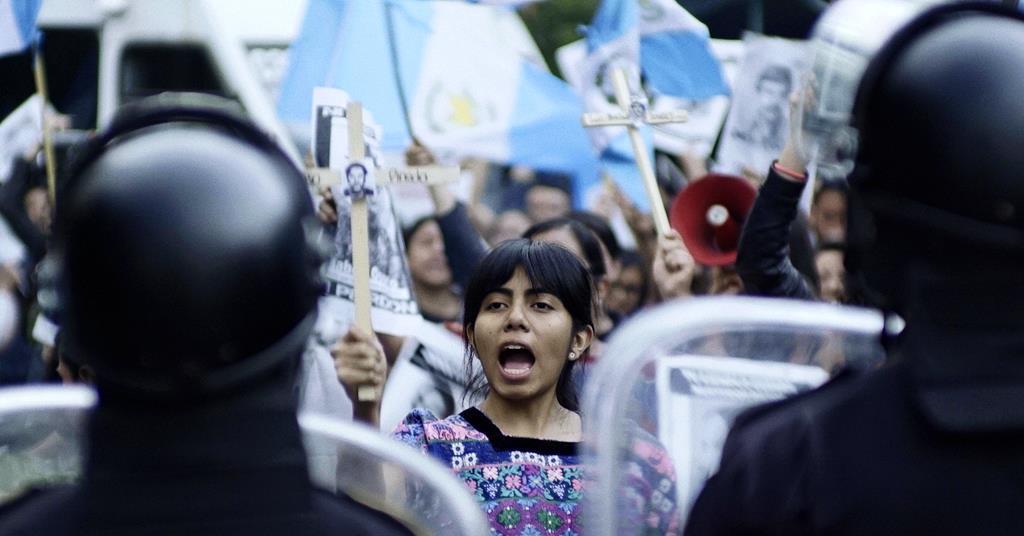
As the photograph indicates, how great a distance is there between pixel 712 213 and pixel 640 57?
1254 mm

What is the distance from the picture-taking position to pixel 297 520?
1697 mm

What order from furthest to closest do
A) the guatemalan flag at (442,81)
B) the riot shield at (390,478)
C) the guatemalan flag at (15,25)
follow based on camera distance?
1. the guatemalan flag at (15,25)
2. the guatemalan flag at (442,81)
3. the riot shield at (390,478)

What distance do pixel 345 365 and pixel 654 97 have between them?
123 inches

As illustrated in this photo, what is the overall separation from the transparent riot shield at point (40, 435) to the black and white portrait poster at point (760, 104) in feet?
15.0

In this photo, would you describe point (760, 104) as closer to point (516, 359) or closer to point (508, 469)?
point (516, 359)

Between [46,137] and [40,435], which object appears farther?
[46,137]

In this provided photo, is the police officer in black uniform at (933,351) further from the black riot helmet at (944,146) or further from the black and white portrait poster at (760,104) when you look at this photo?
the black and white portrait poster at (760,104)

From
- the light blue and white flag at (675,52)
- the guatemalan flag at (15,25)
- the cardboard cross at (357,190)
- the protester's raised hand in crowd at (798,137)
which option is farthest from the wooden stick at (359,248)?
the guatemalan flag at (15,25)

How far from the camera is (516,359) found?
3.85 meters

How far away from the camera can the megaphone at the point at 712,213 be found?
17.7ft

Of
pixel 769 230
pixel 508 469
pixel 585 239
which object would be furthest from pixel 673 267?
pixel 508 469

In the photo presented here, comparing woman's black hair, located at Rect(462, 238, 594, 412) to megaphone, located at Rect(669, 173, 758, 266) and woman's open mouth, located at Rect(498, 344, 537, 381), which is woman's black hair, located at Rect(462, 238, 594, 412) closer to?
woman's open mouth, located at Rect(498, 344, 537, 381)

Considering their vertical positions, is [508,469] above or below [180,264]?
below

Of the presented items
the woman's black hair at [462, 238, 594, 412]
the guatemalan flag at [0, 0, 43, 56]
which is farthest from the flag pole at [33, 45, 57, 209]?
the woman's black hair at [462, 238, 594, 412]
